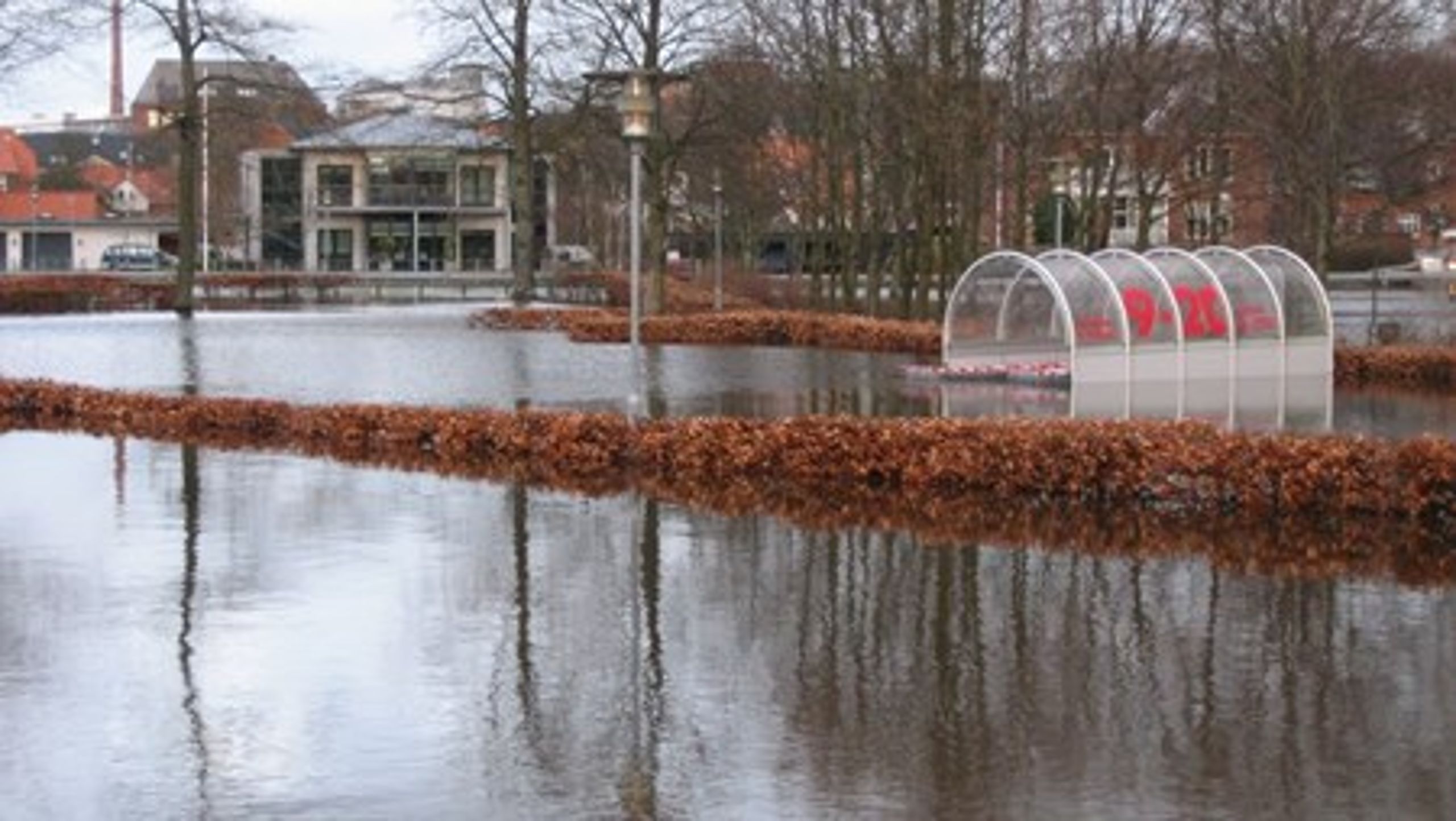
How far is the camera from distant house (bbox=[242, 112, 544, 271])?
3378 inches

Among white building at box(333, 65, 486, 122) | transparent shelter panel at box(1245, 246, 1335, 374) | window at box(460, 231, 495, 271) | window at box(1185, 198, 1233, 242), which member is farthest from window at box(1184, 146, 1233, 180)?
window at box(460, 231, 495, 271)

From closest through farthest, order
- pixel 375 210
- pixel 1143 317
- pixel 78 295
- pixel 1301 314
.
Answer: pixel 1143 317, pixel 1301 314, pixel 78 295, pixel 375 210

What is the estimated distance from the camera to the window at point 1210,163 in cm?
3988

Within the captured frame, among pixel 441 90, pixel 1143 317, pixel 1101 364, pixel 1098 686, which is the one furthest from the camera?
pixel 441 90

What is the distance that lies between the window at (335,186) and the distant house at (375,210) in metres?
0.03

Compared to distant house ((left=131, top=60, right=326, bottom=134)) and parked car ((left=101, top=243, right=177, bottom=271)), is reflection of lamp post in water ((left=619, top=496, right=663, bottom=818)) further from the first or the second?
parked car ((left=101, top=243, right=177, bottom=271))

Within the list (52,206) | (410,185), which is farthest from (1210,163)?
(52,206)

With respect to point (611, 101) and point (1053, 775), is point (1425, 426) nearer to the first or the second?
point (1053, 775)

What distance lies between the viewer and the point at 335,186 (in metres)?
86.8

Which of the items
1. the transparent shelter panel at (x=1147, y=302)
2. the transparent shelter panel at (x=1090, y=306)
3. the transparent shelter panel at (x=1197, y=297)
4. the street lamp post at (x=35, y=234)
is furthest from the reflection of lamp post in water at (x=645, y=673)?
the street lamp post at (x=35, y=234)

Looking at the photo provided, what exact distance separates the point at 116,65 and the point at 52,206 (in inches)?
628

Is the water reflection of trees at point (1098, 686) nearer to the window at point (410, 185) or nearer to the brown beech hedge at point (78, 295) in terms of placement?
the brown beech hedge at point (78, 295)

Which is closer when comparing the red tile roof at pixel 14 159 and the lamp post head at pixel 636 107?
the lamp post head at pixel 636 107

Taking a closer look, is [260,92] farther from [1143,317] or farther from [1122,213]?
[1143,317]
